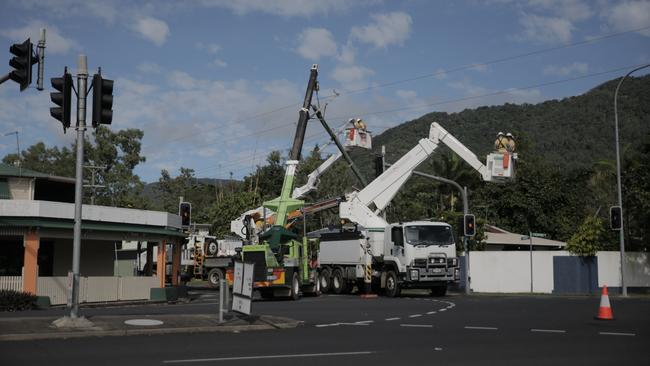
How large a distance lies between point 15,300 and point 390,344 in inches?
601

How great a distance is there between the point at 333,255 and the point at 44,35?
22.3 meters

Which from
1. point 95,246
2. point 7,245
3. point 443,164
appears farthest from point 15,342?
point 443,164

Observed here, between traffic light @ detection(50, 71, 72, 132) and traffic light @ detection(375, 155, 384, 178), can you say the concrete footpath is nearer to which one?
traffic light @ detection(50, 71, 72, 132)

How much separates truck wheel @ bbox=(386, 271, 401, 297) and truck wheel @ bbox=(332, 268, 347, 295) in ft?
10.5

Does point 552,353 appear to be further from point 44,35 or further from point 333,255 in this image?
point 333,255

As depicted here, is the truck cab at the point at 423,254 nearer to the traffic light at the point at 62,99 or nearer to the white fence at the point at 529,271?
the white fence at the point at 529,271

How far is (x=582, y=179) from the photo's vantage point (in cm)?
6706

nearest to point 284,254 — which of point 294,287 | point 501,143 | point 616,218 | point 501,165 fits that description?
point 294,287

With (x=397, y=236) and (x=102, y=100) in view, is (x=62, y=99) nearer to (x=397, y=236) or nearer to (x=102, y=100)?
(x=102, y=100)

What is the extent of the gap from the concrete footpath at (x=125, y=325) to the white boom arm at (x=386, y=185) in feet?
55.2

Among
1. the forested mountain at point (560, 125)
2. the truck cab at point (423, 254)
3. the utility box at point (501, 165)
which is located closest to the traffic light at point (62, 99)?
the truck cab at point (423, 254)

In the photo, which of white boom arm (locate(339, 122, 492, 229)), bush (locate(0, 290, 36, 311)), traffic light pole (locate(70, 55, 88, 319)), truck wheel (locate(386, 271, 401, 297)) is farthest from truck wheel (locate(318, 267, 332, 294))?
traffic light pole (locate(70, 55, 88, 319))

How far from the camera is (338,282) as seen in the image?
36125mm

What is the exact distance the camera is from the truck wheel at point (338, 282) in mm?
35688
